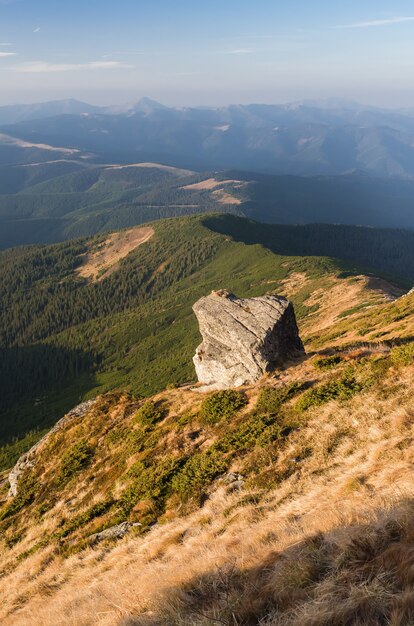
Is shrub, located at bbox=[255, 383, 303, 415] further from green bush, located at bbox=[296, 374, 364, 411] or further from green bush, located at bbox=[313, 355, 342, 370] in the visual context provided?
green bush, located at bbox=[313, 355, 342, 370]

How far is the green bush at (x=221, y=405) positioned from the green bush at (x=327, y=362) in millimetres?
6093

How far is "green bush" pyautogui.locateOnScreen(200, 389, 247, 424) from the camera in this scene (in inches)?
1041

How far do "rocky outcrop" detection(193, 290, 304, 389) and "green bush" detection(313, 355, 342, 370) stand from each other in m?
4.42

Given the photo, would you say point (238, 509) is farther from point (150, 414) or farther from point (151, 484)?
point (150, 414)

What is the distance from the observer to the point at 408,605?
642 centimetres

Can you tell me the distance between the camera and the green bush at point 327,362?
27569mm

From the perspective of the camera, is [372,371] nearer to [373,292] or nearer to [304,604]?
[304,604]

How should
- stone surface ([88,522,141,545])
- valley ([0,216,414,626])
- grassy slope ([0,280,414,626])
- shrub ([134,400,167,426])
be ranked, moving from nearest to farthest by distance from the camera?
grassy slope ([0,280,414,626]) < valley ([0,216,414,626]) < stone surface ([88,522,141,545]) < shrub ([134,400,167,426])

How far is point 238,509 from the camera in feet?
53.0

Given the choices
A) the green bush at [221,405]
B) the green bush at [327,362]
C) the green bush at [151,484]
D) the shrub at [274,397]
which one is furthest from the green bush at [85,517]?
the green bush at [327,362]

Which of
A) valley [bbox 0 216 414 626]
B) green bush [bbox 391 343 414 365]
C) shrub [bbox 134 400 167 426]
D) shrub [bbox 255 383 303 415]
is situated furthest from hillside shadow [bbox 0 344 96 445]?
green bush [bbox 391 343 414 365]

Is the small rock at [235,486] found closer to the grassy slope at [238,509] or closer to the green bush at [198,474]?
the grassy slope at [238,509]

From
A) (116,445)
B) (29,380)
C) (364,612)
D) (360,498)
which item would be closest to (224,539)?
(360,498)

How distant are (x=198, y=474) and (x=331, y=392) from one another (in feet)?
29.9
